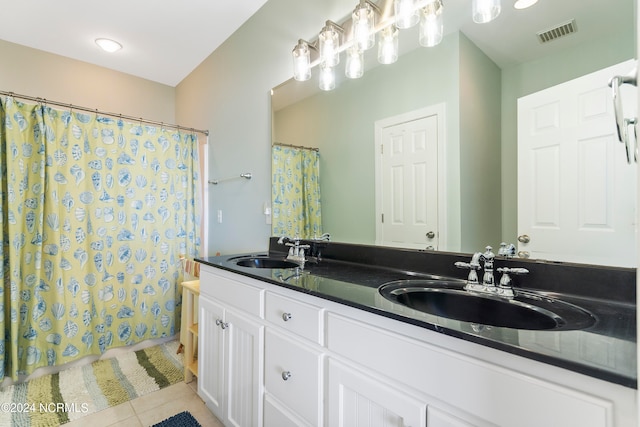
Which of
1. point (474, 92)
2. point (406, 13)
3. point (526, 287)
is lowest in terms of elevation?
point (526, 287)

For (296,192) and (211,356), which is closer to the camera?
(211,356)

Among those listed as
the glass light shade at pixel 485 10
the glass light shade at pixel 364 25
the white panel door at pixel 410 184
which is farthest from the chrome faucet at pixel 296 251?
the glass light shade at pixel 485 10

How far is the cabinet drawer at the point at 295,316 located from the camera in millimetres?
996

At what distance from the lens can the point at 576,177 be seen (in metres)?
0.97

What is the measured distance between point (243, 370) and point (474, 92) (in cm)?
153

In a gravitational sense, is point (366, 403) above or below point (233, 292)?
below

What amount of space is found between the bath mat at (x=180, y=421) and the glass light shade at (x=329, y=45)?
81.7 inches

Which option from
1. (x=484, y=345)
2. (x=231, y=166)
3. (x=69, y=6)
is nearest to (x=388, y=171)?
(x=484, y=345)

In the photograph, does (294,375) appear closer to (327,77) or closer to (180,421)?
(180,421)

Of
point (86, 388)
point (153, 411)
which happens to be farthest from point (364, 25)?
point (86, 388)

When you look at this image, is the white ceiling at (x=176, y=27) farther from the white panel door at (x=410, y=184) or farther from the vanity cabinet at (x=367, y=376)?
the vanity cabinet at (x=367, y=376)

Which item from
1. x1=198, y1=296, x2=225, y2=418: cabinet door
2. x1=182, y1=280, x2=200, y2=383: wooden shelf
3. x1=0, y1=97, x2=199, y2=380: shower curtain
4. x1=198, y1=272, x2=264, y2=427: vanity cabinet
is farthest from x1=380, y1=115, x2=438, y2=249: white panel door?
x1=0, y1=97, x2=199, y2=380: shower curtain

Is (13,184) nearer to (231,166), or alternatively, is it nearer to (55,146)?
(55,146)

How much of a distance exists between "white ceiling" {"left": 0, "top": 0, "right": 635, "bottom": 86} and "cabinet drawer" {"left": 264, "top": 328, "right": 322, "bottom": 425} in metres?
1.30
